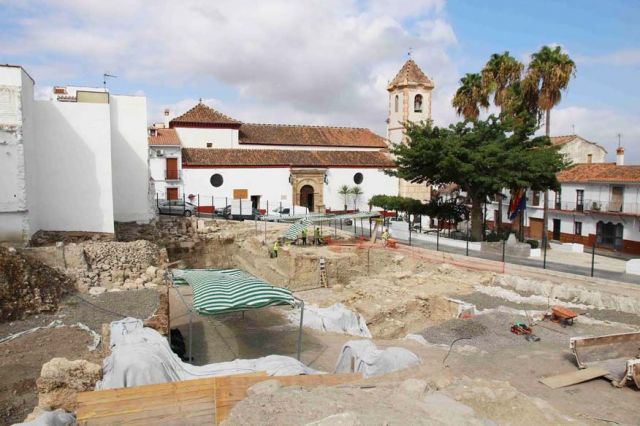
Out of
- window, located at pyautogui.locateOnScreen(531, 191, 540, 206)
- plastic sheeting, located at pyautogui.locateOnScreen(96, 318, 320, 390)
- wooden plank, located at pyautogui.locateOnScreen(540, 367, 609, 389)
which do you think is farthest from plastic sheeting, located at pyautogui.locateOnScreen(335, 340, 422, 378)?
window, located at pyautogui.locateOnScreen(531, 191, 540, 206)

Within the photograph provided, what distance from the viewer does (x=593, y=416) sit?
6.80 metres

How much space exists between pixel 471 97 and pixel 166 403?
24386mm

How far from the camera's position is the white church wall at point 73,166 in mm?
18328

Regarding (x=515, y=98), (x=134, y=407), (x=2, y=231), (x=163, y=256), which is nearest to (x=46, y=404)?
(x=134, y=407)

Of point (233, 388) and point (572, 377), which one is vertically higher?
point (233, 388)

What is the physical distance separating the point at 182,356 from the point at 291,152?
28.4 metres

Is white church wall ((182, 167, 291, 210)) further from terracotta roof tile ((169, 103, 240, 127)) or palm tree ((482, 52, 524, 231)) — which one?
palm tree ((482, 52, 524, 231))

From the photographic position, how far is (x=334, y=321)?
11914mm

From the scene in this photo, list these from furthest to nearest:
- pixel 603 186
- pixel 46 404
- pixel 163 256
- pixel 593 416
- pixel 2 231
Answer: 1. pixel 603 186
2. pixel 163 256
3. pixel 2 231
4. pixel 593 416
5. pixel 46 404

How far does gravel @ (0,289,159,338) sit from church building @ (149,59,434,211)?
18890 millimetres

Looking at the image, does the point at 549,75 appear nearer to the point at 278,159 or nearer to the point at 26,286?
the point at 278,159

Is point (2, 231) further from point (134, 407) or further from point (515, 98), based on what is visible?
point (515, 98)

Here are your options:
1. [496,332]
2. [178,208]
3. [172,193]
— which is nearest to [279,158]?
[172,193]

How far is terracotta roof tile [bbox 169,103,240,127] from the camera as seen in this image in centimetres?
3572
